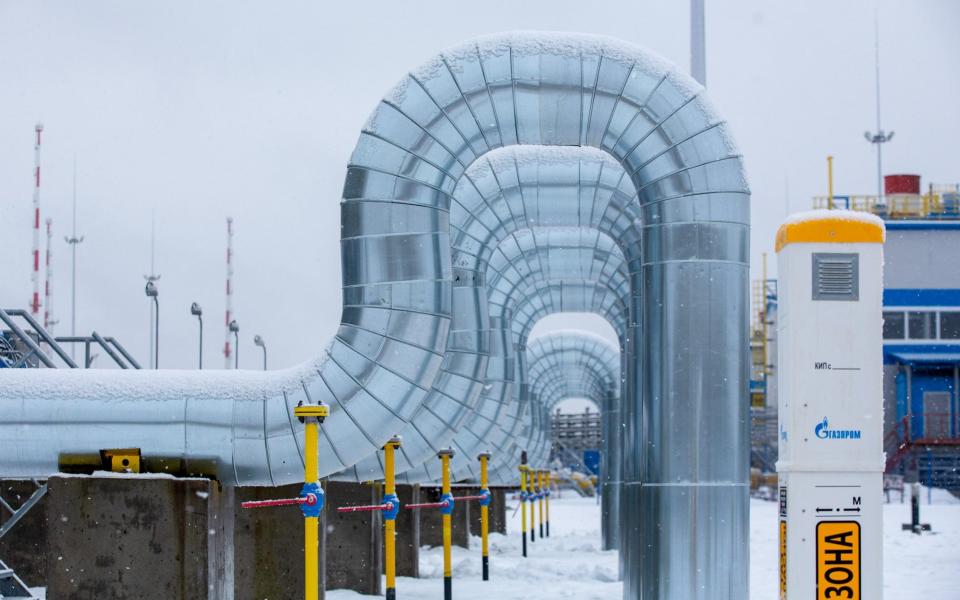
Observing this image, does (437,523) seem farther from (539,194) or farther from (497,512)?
(539,194)

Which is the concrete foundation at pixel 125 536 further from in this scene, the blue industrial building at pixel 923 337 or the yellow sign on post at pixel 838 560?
the blue industrial building at pixel 923 337

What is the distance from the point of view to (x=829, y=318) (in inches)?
287

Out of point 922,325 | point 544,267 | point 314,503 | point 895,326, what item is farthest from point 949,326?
point 314,503

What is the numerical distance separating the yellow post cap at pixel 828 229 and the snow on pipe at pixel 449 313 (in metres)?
3.84

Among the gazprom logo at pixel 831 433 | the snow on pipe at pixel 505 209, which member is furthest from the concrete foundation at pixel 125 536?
the gazprom logo at pixel 831 433

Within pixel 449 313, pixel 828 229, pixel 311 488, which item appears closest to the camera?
pixel 828 229

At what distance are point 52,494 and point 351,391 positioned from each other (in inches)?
93.4

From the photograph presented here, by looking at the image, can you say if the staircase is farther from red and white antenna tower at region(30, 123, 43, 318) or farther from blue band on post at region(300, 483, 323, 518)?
red and white antenna tower at region(30, 123, 43, 318)

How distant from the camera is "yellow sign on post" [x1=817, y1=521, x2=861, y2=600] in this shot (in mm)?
7367

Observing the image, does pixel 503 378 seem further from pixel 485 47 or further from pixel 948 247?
pixel 948 247

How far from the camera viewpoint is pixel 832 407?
23.8 feet

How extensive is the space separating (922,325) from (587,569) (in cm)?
2947

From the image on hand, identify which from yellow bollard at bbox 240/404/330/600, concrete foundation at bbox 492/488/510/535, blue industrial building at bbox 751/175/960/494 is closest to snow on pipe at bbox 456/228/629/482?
concrete foundation at bbox 492/488/510/535

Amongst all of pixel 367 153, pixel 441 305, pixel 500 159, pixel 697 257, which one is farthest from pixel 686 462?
pixel 500 159
